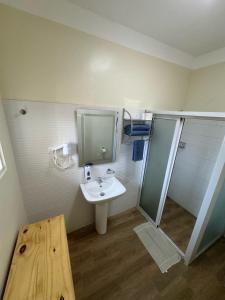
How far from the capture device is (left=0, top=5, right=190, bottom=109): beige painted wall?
1014 mm

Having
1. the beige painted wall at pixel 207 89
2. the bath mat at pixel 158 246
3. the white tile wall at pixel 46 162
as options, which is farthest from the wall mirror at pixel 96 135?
the beige painted wall at pixel 207 89

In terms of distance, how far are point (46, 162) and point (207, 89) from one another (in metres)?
2.28

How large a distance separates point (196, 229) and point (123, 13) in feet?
7.38

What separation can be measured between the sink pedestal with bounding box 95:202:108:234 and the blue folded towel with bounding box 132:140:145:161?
2.42 ft

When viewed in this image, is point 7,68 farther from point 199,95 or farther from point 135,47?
point 199,95

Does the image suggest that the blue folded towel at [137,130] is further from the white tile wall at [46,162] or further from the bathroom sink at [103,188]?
the bathroom sink at [103,188]

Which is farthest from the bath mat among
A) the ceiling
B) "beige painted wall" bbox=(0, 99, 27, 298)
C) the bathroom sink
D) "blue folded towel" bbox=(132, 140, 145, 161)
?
the ceiling

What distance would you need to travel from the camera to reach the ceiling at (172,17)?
104 cm

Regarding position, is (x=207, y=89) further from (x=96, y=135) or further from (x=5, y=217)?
(x=5, y=217)

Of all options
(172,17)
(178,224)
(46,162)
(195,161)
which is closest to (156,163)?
(195,161)

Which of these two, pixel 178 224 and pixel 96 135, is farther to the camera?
pixel 178 224

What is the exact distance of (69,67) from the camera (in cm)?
121

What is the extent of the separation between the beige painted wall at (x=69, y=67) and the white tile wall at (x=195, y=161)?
37.6 inches

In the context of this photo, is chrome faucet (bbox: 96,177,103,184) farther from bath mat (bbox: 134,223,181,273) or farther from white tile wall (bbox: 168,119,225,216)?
white tile wall (bbox: 168,119,225,216)
